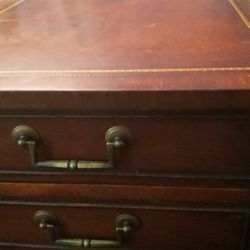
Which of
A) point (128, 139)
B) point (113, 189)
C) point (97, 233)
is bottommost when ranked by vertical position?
point (97, 233)

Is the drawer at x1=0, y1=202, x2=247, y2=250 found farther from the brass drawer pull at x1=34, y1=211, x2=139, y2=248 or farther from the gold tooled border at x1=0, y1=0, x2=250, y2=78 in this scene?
the gold tooled border at x1=0, y1=0, x2=250, y2=78

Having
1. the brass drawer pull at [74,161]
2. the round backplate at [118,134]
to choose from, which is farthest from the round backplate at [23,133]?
the round backplate at [118,134]

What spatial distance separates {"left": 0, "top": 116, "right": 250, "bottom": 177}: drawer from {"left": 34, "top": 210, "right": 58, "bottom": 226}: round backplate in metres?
0.12

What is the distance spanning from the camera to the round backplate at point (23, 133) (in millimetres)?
524

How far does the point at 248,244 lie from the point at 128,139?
1.00 ft

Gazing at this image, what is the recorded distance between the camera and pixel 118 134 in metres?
0.51

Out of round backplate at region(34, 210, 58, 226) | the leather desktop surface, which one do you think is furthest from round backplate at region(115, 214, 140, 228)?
the leather desktop surface

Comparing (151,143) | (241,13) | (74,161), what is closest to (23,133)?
(74,161)

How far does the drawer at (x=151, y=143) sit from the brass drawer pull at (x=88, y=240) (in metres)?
0.11

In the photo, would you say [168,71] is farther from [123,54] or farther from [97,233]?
[97,233]

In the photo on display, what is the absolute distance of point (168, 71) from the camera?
0.49 m

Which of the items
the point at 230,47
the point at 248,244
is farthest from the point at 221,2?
the point at 248,244

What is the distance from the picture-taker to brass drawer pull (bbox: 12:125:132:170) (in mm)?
511

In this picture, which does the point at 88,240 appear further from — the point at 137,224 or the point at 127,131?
the point at 127,131
